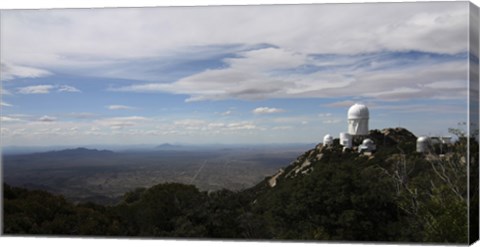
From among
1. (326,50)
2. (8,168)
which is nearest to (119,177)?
(8,168)

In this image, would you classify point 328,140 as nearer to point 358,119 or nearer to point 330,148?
point 330,148

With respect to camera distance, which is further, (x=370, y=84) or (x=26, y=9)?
(x=26, y=9)

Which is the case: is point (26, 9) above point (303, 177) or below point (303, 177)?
above

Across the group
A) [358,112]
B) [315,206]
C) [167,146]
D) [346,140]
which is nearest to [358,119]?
[358,112]

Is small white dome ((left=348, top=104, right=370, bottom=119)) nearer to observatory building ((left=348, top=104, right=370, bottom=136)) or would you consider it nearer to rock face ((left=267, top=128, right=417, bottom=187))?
observatory building ((left=348, top=104, right=370, bottom=136))

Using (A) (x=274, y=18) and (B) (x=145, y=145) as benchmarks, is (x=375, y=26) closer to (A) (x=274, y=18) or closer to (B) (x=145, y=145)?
(A) (x=274, y=18)

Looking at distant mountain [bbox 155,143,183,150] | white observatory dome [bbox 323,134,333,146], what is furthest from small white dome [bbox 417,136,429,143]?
distant mountain [bbox 155,143,183,150]

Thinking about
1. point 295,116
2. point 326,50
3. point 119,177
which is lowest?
point 119,177

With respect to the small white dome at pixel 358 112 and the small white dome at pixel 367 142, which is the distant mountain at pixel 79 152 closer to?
the small white dome at pixel 358 112
